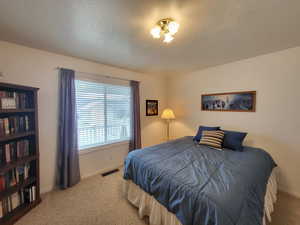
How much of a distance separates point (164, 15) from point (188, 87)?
2330mm

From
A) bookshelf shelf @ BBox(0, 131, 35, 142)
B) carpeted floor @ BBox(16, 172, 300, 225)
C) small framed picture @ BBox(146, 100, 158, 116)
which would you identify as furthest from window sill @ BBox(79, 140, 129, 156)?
small framed picture @ BBox(146, 100, 158, 116)

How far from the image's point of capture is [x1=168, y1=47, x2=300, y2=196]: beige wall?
6.53ft

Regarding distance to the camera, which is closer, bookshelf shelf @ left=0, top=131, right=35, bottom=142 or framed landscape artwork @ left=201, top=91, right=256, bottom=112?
bookshelf shelf @ left=0, top=131, right=35, bottom=142

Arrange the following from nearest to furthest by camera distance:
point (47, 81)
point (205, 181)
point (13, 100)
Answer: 1. point (205, 181)
2. point (13, 100)
3. point (47, 81)

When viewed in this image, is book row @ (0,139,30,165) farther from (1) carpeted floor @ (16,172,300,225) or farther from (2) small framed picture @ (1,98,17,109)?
(1) carpeted floor @ (16,172,300,225)

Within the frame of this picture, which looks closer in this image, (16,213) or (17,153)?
(16,213)

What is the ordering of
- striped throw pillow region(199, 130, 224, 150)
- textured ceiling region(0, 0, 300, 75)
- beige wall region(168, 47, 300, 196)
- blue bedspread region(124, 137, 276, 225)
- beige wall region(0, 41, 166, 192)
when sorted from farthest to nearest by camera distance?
striped throw pillow region(199, 130, 224, 150)
beige wall region(168, 47, 300, 196)
beige wall region(0, 41, 166, 192)
textured ceiling region(0, 0, 300, 75)
blue bedspread region(124, 137, 276, 225)

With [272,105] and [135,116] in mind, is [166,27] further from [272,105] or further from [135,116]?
[272,105]

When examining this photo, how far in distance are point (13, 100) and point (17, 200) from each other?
1.31m

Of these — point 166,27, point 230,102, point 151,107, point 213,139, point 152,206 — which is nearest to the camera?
point 166,27

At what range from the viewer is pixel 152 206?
1491 millimetres

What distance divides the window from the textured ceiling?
0.68 meters

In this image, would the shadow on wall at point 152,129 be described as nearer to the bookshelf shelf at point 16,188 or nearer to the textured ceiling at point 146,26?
the textured ceiling at point 146,26

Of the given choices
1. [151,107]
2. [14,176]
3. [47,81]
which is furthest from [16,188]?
[151,107]
